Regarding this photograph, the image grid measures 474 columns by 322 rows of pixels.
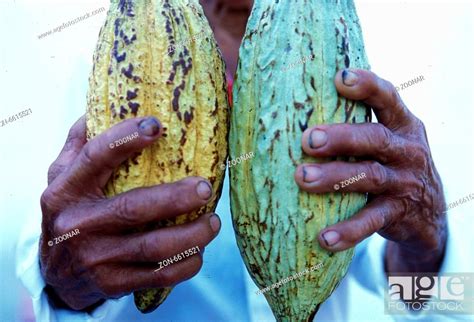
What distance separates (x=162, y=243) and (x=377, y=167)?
0.38 m

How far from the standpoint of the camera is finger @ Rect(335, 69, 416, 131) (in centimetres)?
96

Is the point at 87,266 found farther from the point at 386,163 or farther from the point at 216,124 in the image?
the point at 386,163

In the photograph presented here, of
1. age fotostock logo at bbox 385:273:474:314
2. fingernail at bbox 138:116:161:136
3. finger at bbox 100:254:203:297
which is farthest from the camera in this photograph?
age fotostock logo at bbox 385:273:474:314

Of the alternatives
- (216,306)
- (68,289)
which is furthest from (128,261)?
(216,306)

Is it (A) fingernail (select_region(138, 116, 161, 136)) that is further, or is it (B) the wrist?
(B) the wrist

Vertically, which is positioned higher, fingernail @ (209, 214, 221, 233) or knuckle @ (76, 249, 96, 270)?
fingernail @ (209, 214, 221, 233)

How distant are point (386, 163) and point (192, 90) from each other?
37 cm

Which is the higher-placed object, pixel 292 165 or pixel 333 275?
pixel 292 165

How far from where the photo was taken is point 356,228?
978 millimetres

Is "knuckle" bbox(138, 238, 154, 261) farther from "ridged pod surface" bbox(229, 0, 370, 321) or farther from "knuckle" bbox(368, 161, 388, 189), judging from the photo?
"knuckle" bbox(368, 161, 388, 189)

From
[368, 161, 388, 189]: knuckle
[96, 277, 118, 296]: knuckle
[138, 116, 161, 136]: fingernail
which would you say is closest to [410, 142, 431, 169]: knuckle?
[368, 161, 388, 189]: knuckle

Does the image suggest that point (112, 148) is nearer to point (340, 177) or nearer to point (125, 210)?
point (125, 210)

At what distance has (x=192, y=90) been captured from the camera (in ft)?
3.23

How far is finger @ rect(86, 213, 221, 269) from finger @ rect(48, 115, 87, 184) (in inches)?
9.8
